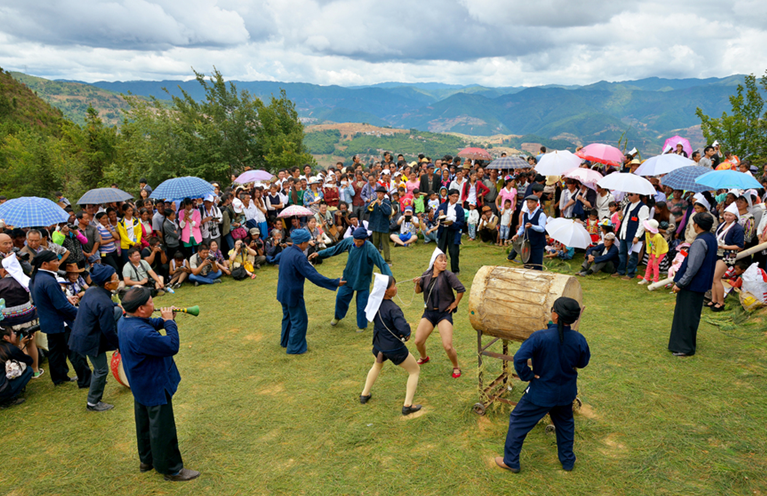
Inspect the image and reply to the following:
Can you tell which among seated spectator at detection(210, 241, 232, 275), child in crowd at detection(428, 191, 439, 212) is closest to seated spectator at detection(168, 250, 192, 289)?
seated spectator at detection(210, 241, 232, 275)

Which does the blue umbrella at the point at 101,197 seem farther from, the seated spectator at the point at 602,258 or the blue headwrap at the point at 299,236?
the seated spectator at the point at 602,258

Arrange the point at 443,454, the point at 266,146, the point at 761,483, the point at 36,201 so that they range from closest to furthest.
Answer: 1. the point at 761,483
2. the point at 443,454
3. the point at 36,201
4. the point at 266,146

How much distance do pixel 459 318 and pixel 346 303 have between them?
223 centimetres

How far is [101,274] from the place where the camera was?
5.19m

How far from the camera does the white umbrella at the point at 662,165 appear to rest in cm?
1047

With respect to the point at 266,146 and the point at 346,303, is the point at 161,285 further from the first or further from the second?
the point at 266,146

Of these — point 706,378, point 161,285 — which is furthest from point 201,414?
point 706,378

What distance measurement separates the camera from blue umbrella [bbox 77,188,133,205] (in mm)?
9000

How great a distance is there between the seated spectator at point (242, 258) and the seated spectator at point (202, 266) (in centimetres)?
49

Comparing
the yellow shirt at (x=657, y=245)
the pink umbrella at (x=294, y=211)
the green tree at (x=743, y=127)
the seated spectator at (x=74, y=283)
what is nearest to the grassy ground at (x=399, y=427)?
the seated spectator at (x=74, y=283)

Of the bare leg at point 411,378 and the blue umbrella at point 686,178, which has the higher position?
the blue umbrella at point 686,178

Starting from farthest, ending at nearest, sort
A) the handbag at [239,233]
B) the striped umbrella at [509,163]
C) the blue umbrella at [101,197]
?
the striped umbrella at [509,163] → the handbag at [239,233] → the blue umbrella at [101,197]

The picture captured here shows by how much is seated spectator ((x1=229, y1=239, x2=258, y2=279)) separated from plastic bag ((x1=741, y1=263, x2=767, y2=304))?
10.6m

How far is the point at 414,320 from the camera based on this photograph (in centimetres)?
831
